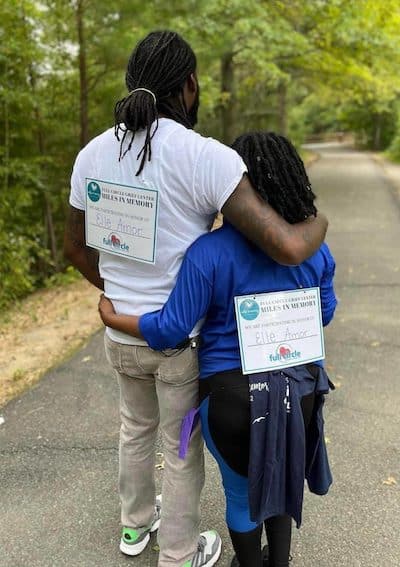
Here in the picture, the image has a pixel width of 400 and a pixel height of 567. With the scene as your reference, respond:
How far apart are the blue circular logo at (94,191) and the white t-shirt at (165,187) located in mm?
26

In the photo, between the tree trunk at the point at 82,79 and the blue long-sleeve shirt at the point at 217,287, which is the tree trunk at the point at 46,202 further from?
the blue long-sleeve shirt at the point at 217,287

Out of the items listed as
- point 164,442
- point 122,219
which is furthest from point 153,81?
point 164,442

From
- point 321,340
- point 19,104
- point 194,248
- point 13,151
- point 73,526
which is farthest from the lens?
point 13,151

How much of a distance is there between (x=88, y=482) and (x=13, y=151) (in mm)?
5020

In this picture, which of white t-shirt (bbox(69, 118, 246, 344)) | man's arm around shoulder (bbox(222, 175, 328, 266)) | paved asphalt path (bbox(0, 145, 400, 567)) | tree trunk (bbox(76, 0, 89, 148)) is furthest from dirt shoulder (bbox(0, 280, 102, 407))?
man's arm around shoulder (bbox(222, 175, 328, 266))

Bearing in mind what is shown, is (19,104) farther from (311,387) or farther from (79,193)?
(311,387)

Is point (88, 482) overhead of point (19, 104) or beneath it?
beneath

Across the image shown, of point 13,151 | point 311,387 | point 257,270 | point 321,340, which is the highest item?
point 257,270

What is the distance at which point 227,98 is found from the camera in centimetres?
1138

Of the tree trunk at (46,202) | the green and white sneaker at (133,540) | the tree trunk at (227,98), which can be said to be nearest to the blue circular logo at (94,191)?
the green and white sneaker at (133,540)

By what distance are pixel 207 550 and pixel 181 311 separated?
44.3 inches

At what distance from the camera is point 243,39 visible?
9688mm

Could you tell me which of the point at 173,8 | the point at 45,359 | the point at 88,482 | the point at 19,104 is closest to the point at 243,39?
the point at 173,8

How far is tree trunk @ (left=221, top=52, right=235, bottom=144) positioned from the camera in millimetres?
11633
